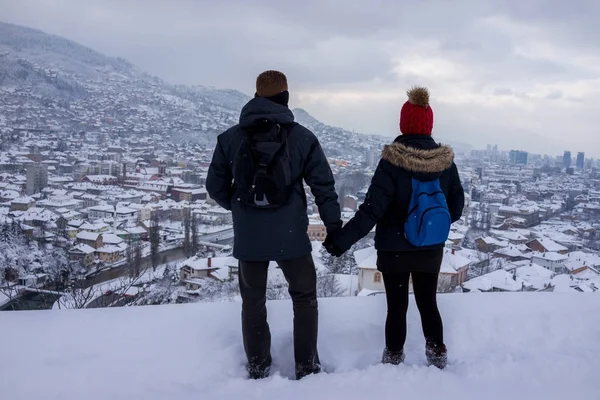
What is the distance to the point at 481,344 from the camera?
73.5 inches

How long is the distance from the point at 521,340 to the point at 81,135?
36.2 m

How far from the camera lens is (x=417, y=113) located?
5.06 ft

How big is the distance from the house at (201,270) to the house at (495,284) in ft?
16.1

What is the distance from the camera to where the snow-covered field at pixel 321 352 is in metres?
1.40

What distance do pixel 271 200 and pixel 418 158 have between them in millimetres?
532

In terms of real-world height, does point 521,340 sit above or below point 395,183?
below

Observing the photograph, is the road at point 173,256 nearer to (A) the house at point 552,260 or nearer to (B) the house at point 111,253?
(B) the house at point 111,253

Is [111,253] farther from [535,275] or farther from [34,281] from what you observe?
[535,275]

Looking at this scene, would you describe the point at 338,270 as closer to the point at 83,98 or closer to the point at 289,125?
the point at 289,125

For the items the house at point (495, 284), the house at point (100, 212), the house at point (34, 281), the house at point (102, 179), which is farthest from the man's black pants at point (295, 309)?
the house at point (102, 179)

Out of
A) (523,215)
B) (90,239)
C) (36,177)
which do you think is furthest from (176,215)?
(523,215)

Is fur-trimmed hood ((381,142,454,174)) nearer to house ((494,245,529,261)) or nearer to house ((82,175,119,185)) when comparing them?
house ((494,245,529,261))

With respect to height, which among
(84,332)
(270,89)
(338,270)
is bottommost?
(338,270)

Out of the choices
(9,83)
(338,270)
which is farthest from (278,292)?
(9,83)
